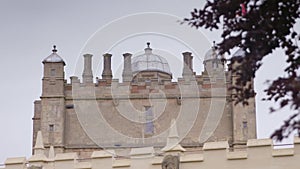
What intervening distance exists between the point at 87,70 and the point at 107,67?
1.23m

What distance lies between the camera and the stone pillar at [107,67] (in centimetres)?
4422

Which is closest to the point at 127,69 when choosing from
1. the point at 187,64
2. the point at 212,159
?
the point at 187,64

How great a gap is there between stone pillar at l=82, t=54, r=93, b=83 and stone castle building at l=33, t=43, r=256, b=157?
675 mm

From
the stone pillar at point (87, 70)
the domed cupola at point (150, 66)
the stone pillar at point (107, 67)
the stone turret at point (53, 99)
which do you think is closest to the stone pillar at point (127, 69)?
the stone pillar at point (107, 67)

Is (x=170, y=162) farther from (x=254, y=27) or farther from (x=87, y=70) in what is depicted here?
(x=87, y=70)

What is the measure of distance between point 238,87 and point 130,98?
33.3 meters

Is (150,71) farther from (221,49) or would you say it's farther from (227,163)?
(221,49)

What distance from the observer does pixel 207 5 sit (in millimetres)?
8969

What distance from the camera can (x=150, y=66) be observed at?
46.9 m

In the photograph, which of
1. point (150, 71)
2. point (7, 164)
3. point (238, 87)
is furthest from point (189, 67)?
point (238, 87)

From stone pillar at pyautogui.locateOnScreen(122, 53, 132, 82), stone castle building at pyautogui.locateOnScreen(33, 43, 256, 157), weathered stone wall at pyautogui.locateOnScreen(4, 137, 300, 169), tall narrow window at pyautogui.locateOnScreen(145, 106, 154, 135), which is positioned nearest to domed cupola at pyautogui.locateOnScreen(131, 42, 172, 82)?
stone pillar at pyautogui.locateOnScreen(122, 53, 132, 82)

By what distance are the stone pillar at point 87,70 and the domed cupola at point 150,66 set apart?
2.72 metres

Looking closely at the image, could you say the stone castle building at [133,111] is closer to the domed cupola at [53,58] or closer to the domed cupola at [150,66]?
the domed cupola at [53,58]

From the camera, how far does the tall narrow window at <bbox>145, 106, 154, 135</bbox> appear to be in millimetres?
42309
